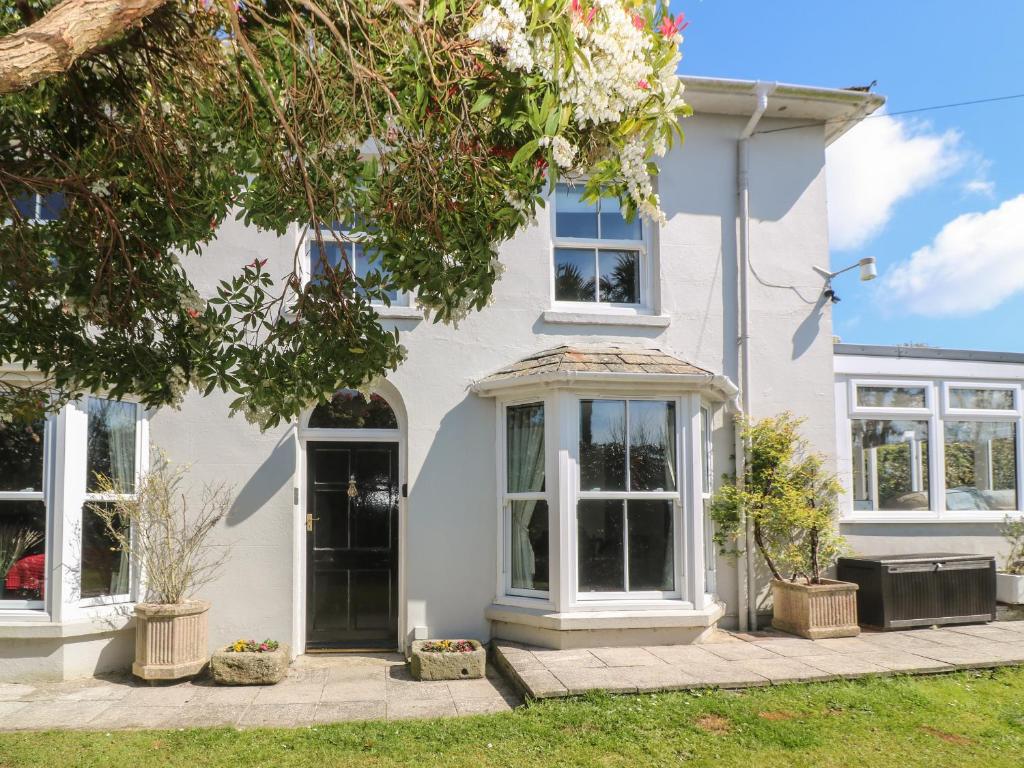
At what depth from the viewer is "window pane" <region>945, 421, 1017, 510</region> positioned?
370 inches

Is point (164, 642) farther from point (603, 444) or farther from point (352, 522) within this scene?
point (603, 444)

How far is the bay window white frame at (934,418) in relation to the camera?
29.3 ft

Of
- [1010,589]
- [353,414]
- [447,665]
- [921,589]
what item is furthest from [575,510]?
[1010,589]

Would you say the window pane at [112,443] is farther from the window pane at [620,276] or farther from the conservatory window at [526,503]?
the window pane at [620,276]

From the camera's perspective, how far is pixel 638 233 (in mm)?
8586

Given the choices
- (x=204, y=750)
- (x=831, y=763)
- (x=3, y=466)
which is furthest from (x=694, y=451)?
(x=3, y=466)

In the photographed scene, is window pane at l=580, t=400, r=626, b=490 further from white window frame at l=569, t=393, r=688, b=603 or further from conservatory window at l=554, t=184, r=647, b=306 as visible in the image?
conservatory window at l=554, t=184, r=647, b=306

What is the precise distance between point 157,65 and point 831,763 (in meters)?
5.66

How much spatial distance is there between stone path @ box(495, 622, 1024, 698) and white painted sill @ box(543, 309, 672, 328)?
3.20m

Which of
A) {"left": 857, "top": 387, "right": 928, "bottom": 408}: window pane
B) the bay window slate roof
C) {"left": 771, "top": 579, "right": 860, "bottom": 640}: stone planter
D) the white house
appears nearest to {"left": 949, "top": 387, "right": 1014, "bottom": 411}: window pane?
{"left": 857, "top": 387, "right": 928, "bottom": 408}: window pane

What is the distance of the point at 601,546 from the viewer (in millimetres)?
7441

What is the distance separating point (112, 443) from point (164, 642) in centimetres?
190

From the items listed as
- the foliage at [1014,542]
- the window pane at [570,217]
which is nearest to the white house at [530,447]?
the window pane at [570,217]

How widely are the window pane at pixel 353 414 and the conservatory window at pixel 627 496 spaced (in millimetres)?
2081
